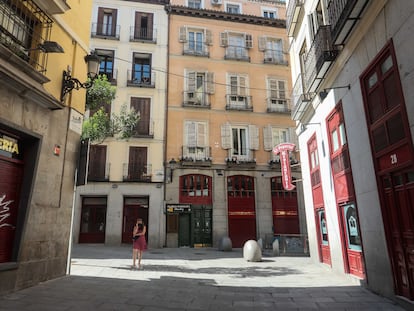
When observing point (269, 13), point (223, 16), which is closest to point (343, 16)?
point (223, 16)

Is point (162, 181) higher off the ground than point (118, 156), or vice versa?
point (118, 156)

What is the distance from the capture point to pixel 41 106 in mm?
7137

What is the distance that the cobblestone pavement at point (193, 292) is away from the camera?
5.62 meters

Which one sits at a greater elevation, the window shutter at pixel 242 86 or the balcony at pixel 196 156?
the window shutter at pixel 242 86

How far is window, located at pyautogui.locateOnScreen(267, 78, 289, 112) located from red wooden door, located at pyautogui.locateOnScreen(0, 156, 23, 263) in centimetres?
1951

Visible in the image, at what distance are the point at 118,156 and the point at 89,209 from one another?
3898mm

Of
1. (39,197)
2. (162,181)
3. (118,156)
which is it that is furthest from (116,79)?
(39,197)

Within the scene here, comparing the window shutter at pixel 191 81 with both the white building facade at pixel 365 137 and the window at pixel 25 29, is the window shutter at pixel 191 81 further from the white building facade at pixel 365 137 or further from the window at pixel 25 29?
the window at pixel 25 29

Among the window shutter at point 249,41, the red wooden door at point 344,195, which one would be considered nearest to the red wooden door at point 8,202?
the red wooden door at point 344,195

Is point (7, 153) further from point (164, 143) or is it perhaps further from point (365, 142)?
point (164, 143)

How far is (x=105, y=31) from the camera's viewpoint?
23.0m

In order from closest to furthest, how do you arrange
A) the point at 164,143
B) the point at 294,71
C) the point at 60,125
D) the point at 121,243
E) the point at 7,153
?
the point at 7,153
the point at 60,125
the point at 294,71
the point at 121,243
the point at 164,143

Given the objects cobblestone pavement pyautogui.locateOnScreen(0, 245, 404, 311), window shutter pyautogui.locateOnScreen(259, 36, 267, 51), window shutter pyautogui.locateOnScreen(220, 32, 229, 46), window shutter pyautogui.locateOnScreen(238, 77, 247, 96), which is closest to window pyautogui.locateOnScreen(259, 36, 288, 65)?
window shutter pyautogui.locateOnScreen(259, 36, 267, 51)

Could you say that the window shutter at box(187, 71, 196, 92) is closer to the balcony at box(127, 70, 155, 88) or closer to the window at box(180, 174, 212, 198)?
the balcony at box(127, 70, 155, 88)
